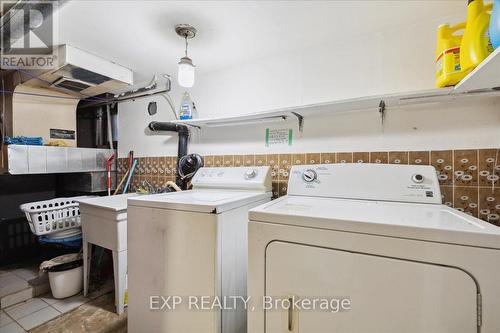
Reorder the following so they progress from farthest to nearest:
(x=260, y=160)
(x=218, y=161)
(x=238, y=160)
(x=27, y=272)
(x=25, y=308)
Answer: (x=27, y=272) → (x=218, y=161) → (x=238, y=160) → (x=260, y=160) → (x=25, y=308)

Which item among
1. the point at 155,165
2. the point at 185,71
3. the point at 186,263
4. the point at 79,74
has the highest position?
the point at 79,74

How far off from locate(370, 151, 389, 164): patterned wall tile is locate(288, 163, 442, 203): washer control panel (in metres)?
0.20

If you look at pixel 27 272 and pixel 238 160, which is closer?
pixel 238 160

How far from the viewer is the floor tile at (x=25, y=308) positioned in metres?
1.76

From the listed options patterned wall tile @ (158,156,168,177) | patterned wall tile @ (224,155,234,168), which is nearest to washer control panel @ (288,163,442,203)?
patterned wall tile @ (224,155,234,168)

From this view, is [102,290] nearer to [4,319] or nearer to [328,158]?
[4,319]

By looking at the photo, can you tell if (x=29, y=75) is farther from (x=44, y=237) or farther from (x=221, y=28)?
(x=221, y=28)

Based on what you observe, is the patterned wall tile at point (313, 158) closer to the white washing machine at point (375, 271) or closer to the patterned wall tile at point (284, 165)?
the patterned wall tile at point (284, 165)

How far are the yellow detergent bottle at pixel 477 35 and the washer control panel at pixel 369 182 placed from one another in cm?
56

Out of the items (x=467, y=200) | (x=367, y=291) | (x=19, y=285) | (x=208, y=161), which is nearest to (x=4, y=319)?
(x=19, y=285)

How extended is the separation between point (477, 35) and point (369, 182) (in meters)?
0.84

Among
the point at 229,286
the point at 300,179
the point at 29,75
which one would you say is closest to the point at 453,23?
the point at 300,179

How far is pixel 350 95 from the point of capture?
1.64 m

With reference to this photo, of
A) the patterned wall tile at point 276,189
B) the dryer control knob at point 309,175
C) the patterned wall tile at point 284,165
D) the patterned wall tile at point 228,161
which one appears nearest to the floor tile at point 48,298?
the patterned wall tile at point 228,161
